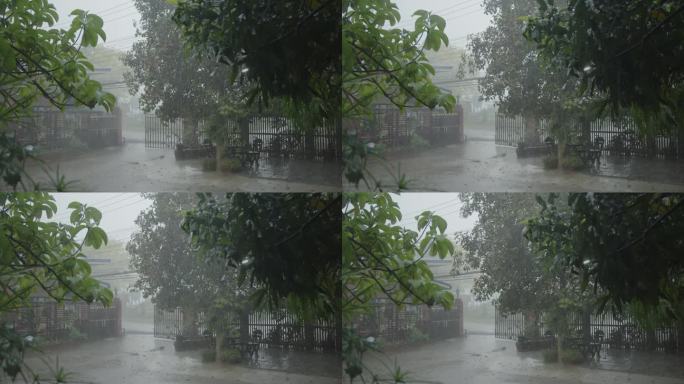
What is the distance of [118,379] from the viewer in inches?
105

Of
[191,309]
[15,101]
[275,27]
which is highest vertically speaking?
[275,27]

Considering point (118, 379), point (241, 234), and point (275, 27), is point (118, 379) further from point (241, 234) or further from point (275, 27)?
point (275, 27)

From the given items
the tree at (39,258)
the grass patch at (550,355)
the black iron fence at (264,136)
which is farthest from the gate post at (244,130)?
the grass patch at (550,355)

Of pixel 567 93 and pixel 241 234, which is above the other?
pixel 567 93

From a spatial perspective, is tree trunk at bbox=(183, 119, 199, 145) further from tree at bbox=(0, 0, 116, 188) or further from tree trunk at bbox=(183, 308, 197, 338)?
tree trunk at bbox=(183, 308, 197, 338)

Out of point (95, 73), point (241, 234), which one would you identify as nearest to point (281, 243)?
point (241, 234)

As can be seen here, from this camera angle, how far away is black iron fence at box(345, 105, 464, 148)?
8.79 feet

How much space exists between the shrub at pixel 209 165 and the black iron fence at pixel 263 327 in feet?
1.66

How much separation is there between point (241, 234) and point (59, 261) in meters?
0.65

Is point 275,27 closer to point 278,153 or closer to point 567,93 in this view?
point 278,153

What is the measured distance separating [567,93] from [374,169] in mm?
705

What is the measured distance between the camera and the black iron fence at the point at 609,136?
2568 millimetres

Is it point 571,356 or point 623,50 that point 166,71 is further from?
point 571,356

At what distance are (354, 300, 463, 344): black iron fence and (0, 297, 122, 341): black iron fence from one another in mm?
892
